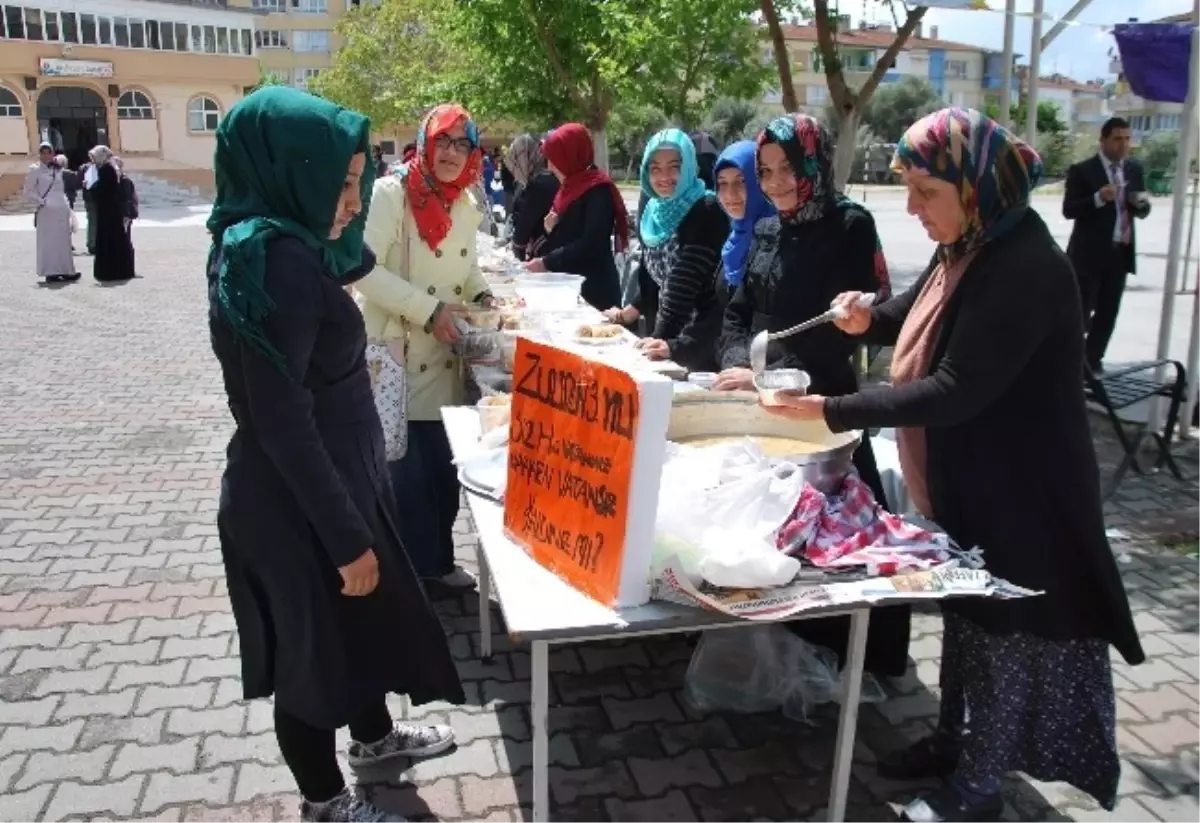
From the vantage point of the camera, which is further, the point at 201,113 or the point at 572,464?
the point at 201,113

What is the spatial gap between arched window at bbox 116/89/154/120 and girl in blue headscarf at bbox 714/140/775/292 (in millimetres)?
44466

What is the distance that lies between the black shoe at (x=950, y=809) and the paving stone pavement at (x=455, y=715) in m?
0.15

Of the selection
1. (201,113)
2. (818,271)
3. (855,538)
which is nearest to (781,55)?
(818,271)

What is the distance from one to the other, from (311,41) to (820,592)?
2646 inches

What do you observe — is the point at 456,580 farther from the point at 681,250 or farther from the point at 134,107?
the point at 134,107

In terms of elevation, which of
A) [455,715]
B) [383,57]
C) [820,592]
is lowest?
[455,715]

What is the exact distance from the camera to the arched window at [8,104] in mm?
39000

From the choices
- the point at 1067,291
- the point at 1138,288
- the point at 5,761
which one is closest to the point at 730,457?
the point at 1067,291

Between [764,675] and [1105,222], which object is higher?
[1105,222]

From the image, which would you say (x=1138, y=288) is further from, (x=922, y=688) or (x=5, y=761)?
(x=5, y=761)

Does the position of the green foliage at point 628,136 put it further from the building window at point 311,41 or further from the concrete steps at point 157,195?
the building window at point 311,41

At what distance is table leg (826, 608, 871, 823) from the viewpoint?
2.18 metres

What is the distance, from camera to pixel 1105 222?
7297mm

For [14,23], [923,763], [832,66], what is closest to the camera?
[923,763]
